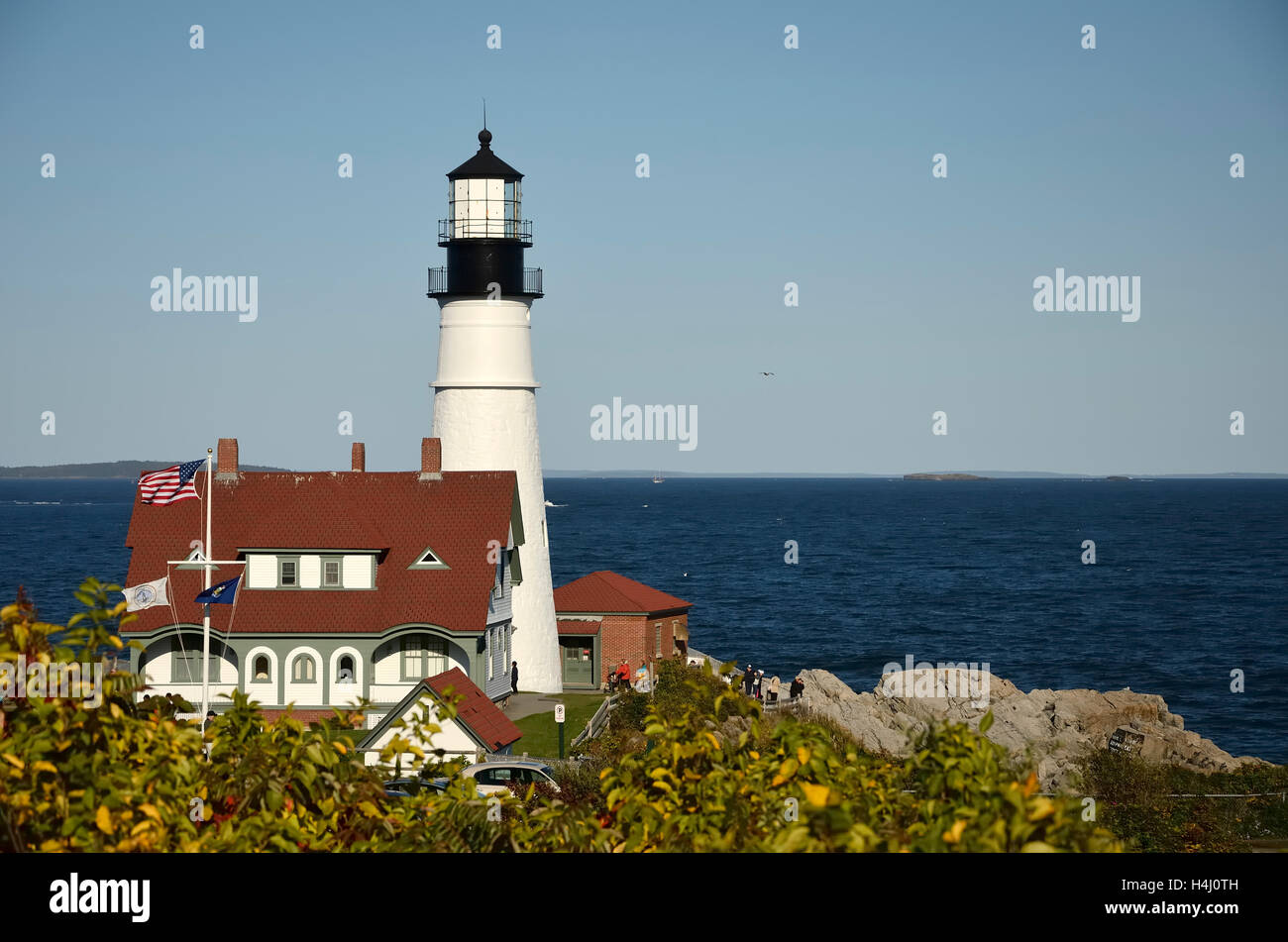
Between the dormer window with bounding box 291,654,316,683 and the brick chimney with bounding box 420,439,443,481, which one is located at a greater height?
the brick chimney with bounding box 420,439,443,481

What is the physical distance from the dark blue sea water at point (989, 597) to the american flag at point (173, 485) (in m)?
39.0

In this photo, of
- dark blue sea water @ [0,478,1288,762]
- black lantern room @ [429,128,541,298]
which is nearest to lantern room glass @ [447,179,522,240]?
black lantern room @ [429,128,541,298]

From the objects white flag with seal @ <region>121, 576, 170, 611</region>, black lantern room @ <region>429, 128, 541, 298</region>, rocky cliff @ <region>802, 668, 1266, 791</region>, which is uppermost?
black lantern room @ <region>429, 128, 541, 298</region>

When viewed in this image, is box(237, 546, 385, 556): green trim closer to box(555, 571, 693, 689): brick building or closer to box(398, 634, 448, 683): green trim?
box(398, 634, 448, 683): green trim

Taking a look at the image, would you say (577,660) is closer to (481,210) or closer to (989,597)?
(481,210)

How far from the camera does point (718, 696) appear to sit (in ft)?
35.7

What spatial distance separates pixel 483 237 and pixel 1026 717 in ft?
77.4

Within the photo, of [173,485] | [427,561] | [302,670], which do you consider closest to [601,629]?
[427,561]

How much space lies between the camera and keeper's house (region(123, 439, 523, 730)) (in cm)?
3978

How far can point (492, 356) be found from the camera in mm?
42531

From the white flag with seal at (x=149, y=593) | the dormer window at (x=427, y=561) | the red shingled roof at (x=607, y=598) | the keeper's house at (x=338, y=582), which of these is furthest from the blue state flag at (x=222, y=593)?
the red shingled roof at (x=607, y=598)

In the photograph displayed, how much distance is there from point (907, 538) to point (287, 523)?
432ft

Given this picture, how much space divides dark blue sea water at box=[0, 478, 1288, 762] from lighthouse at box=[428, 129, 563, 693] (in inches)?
993

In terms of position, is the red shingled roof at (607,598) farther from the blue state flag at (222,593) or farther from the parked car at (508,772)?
the blue state flag at (222,593)
